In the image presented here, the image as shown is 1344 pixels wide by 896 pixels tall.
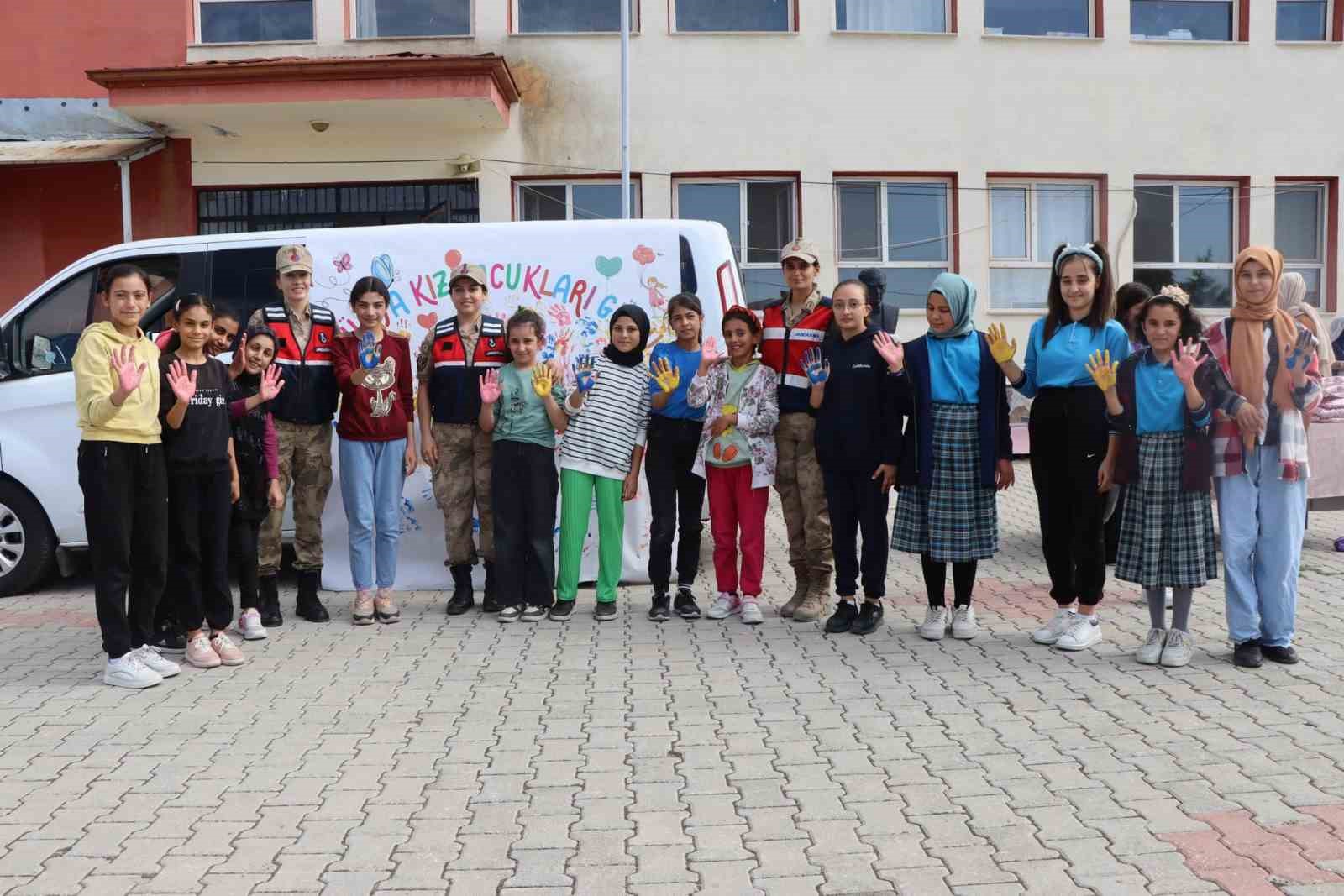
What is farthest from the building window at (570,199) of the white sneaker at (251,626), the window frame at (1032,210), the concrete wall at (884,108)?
the white sneaker at (251,626)

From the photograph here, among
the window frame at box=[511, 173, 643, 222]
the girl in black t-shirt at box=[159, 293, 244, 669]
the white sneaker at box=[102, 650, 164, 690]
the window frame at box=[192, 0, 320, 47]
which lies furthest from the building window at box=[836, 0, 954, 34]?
the white sneaker at box=[102, 650, 164, 690]

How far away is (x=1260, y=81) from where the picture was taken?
640 inches

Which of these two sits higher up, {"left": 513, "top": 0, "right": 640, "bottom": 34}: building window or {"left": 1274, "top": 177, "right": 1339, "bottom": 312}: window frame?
{"left": 513, "top": 0, "right": 640, "bottom": 34}: building window

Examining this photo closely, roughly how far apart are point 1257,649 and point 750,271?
10546 millimetres

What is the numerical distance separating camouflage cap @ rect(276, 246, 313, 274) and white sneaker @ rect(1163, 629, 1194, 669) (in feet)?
15.9

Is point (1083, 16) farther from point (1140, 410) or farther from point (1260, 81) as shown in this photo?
point (1140, 410)

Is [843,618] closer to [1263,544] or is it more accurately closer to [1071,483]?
[1071,483]

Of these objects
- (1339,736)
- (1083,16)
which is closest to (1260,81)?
(1083,16)

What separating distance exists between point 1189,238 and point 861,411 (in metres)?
11.8

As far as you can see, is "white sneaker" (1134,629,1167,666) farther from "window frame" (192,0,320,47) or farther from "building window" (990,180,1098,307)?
"window frame" (192,0,320,47)

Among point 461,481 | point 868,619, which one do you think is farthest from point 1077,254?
point 461,481

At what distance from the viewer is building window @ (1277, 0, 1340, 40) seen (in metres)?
16.6

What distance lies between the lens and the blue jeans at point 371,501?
7.13 meters

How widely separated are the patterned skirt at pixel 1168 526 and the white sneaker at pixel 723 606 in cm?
216
